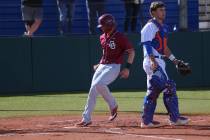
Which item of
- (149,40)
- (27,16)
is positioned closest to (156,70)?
(149,40)

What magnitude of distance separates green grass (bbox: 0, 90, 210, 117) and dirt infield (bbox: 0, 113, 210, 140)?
3.99ft

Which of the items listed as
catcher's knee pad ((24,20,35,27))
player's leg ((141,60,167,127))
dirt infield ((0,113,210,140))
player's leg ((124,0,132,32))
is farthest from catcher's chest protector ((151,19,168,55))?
player's leg ((124,0,132,32))

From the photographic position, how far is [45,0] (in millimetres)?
21016

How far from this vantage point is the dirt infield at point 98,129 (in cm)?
948

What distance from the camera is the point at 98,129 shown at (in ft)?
34.1

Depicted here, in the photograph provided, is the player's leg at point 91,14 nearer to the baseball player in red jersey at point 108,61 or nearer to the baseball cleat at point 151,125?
the baseball player in red jersey at point 108,61

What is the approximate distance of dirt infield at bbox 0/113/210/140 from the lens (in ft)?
31.1

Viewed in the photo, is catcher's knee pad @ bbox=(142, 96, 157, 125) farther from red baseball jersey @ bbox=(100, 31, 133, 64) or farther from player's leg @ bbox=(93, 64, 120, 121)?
red baseball jersey @ bbox=(100, 31, 133, 64)

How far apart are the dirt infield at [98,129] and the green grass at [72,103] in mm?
1216

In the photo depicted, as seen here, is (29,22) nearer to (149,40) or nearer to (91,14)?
(91,14)

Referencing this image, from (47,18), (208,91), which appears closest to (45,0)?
(47,18)

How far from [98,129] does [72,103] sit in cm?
487

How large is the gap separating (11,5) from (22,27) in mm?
910

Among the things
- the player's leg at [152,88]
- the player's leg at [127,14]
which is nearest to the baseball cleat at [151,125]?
the player's leg at [152,88]
